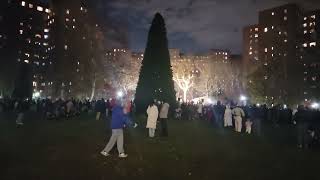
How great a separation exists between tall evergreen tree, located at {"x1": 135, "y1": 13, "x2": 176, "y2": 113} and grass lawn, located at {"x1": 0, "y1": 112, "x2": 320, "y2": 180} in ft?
68.9

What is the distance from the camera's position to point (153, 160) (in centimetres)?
1445

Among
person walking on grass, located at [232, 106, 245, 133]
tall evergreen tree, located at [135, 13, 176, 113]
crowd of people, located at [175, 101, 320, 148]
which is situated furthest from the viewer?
tall evergreen tree, located at [135, 13, 176, 113]

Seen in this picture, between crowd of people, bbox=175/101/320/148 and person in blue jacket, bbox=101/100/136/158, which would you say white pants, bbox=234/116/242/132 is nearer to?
crowd of people, bbox=175/101/320/148

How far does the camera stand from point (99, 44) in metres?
78.8

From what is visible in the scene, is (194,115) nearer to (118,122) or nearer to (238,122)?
(238,122)

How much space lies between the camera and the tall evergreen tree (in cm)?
4212

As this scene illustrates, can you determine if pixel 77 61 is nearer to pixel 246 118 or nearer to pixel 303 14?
pixel 246 118

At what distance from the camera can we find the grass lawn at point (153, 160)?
1176cm

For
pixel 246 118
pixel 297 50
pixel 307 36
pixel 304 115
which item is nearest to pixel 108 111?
pixel 246 118

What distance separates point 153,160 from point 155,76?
28.2 m

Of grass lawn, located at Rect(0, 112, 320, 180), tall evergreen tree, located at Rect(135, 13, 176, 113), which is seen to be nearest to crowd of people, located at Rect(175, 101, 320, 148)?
grass lawn, located at Rect(0, 112, 320, 180)

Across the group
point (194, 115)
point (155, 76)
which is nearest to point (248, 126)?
point (194, 115)

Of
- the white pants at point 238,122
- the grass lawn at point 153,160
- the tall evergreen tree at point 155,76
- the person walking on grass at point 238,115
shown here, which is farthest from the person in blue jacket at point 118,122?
the tall evergreen tree at point 155,76

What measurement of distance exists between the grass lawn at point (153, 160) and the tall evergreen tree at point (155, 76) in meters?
21.0
